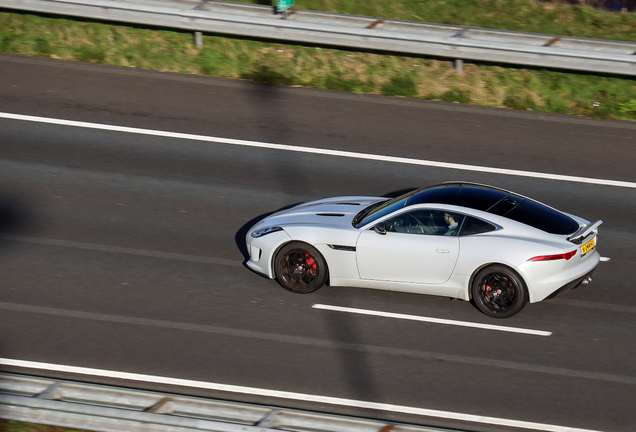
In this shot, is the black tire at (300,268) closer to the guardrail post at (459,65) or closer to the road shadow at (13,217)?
the road shadow at (13,217)

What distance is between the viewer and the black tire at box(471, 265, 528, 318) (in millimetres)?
9195

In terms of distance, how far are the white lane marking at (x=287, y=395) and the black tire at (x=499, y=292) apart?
1.85m

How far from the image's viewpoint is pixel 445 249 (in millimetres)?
9375

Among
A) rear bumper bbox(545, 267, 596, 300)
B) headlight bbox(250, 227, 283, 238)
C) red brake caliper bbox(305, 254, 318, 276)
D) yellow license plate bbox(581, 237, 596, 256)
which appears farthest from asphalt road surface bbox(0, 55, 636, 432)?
yellow license plate bbox(581, 237, 596, 256)

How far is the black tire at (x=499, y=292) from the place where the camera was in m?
9.20

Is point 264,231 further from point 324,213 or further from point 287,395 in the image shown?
point 287,395

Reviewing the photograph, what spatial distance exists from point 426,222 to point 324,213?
144cm

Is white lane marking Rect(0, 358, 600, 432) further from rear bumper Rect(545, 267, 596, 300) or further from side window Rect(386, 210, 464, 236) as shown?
side window Rect(386, 210, 464, 236)

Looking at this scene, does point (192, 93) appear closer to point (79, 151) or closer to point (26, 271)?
point (79, 151)

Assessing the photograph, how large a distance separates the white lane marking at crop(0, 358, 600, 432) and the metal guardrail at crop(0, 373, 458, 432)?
0.80 meters

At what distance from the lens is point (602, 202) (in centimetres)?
1225

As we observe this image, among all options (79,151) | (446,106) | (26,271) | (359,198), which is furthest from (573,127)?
(26,271)

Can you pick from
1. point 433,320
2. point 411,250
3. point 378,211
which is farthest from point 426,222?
point 433,320

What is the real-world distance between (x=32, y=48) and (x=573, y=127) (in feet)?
35.6
